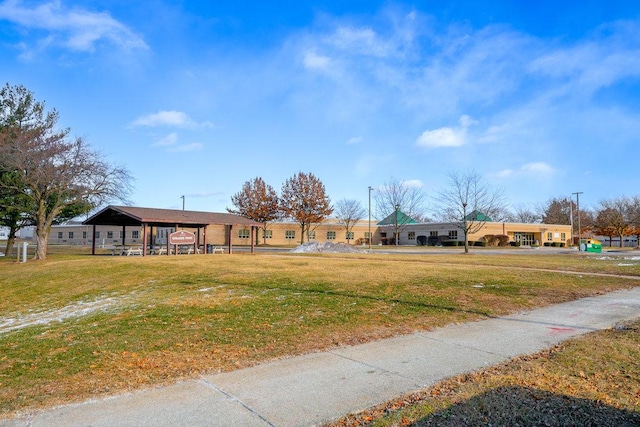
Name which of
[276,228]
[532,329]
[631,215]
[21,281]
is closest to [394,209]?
[276,228]

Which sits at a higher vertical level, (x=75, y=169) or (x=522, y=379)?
(x=75, y=169)

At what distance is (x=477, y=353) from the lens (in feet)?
20.2

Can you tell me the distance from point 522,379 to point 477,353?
1.23m

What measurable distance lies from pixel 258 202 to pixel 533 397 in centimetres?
5899

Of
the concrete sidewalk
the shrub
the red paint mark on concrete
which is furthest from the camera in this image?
the shrub

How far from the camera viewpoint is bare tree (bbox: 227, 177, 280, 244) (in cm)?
6222

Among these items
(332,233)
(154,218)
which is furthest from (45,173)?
(332,233)

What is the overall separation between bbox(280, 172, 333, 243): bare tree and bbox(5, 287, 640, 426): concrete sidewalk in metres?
53.5

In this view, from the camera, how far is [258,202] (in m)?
62.3

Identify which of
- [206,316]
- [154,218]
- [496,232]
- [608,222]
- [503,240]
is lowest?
[206,316]

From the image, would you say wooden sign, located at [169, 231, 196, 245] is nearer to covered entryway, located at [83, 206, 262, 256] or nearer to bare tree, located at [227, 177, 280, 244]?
covered entryway, located at [83, 206, 262, 256]

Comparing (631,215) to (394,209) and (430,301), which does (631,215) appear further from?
(430,301)

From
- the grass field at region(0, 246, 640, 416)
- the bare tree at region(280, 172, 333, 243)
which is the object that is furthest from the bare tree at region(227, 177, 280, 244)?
the grass field at region(0, 246, 640, 416)

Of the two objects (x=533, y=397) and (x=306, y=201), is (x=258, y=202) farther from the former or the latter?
(x=533, y=397)
